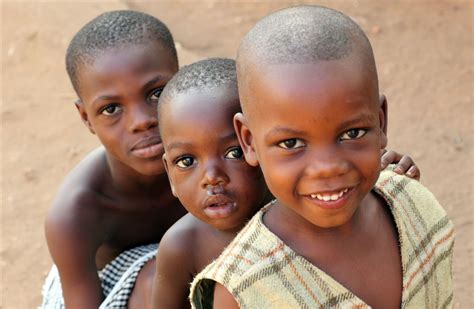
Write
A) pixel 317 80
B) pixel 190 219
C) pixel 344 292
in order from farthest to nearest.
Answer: pixel 190 219
pixel 344 292
pixel 317 80

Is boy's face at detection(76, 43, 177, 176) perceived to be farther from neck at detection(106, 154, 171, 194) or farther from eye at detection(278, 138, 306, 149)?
eye at detection(278, 138, 306, 149)

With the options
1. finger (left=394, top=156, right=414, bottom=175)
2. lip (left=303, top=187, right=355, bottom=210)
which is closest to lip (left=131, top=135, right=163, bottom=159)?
finger (left=394, top=156, right=414, bottom=175)

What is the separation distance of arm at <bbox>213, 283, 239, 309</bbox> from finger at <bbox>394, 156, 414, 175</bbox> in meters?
0.68

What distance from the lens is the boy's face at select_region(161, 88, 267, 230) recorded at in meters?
2.20

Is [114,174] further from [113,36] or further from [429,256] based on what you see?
[429,256]

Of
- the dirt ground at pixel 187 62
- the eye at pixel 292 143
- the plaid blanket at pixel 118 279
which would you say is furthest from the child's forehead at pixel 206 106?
the dirt ground at pixel 187 62

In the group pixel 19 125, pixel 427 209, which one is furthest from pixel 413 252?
pixel 19 125

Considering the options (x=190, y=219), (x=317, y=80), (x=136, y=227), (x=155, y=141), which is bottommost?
(x=136, y=227)

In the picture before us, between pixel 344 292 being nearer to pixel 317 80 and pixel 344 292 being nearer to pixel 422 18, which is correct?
pixel 317 80

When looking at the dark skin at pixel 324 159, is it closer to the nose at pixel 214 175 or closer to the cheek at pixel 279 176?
the cheek at pixel 279 176

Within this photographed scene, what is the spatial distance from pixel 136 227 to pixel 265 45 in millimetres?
1278

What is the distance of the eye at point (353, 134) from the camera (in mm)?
1820

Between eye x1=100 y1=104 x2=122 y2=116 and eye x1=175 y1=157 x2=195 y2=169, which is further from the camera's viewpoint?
eye x1=100 y1=104 x2=122 y2=116

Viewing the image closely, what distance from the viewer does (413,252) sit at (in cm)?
207
